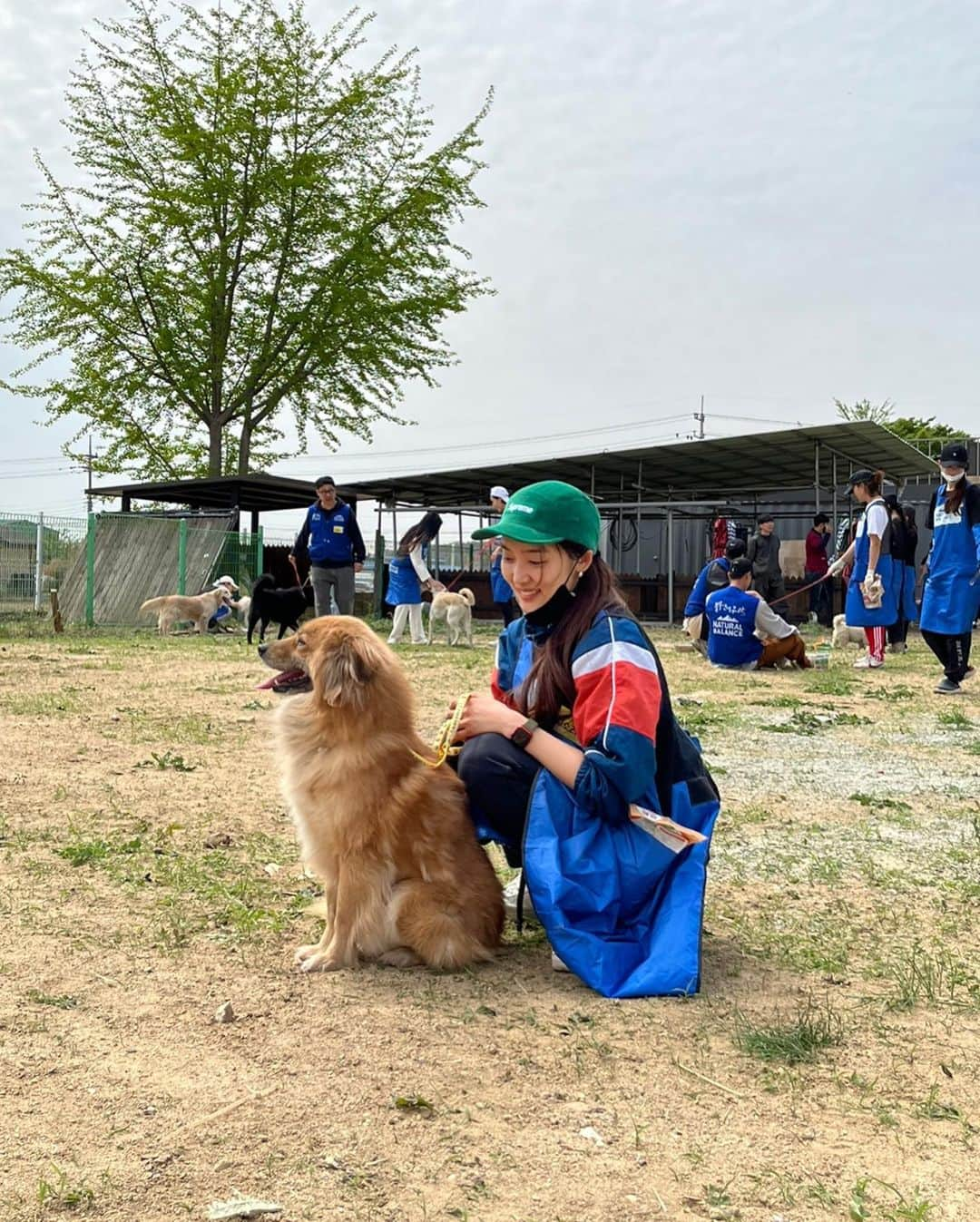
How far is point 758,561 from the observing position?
16.4m

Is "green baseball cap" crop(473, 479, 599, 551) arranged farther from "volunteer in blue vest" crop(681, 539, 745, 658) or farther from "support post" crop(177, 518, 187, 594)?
"support post" crop(177, 518, 187, 594)

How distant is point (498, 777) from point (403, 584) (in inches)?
469

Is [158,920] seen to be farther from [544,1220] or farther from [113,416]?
[113,416]

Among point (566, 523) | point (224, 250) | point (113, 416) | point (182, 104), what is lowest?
point (566, 523)

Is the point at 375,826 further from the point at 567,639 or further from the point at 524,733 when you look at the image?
the point at 567,639

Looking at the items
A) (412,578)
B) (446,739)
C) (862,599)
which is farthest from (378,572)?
(446,739)

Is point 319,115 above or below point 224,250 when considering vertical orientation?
above

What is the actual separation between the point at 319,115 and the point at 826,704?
72.7 feet

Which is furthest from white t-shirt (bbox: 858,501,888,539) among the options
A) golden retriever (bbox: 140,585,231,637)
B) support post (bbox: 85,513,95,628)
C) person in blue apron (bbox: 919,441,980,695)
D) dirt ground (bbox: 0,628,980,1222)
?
support post (bbox: 85,513,95,628)

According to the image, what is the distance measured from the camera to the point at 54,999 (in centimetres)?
272

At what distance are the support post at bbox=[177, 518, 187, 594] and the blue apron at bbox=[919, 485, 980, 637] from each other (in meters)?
14.5

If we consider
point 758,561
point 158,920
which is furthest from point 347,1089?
point 758,561

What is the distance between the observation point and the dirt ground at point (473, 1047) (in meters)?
1.92

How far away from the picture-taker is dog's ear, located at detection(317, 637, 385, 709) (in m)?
3.02
